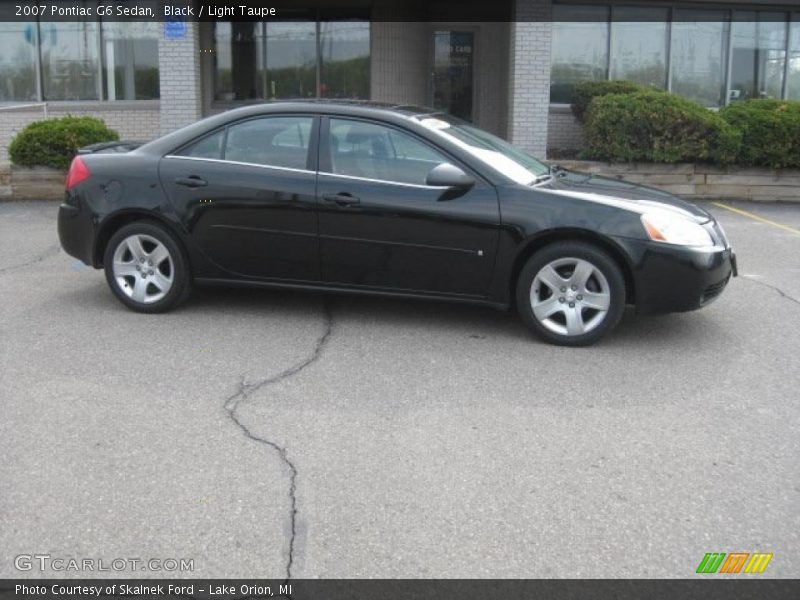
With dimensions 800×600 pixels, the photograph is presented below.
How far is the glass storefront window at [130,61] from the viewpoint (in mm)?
15891

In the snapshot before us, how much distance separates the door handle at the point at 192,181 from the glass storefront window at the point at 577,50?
10.6 metres

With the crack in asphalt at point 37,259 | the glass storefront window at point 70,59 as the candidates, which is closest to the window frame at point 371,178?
the crack in asphalt at point 37,259

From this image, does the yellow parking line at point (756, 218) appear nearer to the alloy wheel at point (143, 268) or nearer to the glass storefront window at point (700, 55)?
the glass storefront window at point (700, 55)

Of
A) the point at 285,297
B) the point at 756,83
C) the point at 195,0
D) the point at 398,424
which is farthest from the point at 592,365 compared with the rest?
the point at 756,83

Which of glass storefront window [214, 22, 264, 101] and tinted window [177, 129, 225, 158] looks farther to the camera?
glass storefront window [214, 22, 264, 101]

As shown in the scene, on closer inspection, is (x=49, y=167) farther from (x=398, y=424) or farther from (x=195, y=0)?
(x=398, y=424)

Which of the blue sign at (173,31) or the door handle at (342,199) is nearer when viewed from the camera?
the door handle at (342,199)

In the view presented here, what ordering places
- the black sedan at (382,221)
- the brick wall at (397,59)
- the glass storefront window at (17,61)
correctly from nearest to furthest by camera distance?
the black sedan at (382,221), the glass storefront window at (17,61), the brick wall at (397,59)

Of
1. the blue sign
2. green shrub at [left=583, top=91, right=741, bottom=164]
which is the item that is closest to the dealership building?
the blue sign

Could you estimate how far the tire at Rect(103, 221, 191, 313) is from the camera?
6.47m

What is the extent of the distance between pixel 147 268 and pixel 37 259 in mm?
2651

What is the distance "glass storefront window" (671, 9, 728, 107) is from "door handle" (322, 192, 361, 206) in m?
11.8
